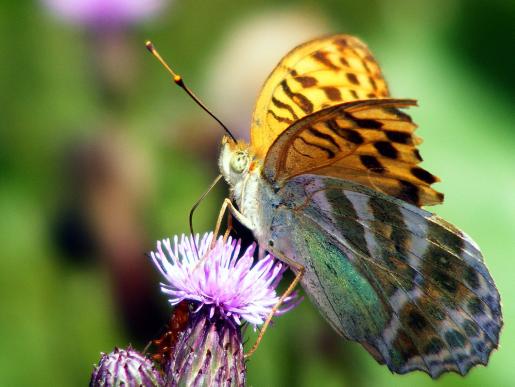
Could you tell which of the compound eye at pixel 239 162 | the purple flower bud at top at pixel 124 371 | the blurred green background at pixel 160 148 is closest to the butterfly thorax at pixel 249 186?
the compound eye at pixel 239 162

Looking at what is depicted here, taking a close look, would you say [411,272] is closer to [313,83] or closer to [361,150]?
[361,150]

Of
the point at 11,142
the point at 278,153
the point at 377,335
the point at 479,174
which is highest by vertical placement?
the point at 11,142

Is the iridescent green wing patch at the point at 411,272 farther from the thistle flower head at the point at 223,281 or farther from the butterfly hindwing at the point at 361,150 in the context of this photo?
the thistle flower head at the point at 223,281

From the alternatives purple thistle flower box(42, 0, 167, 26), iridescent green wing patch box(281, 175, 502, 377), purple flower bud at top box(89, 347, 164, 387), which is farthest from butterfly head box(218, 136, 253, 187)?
purple thistle flower box(42, 0, 167, 26)

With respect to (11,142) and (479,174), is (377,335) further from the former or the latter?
(11,142)

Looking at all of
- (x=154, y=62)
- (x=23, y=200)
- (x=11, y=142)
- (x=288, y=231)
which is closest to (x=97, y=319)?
(x=23, y=200)

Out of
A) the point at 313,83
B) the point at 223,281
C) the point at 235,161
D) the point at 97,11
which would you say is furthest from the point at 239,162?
the point at 97,11
